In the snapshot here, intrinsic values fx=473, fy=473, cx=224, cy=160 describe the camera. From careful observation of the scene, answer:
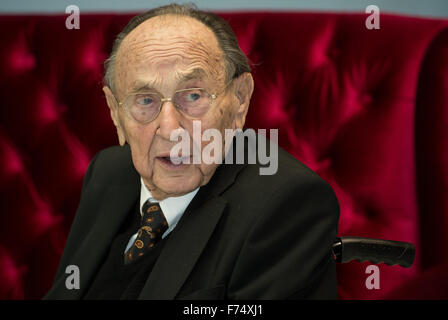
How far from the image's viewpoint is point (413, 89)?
117 centimetres

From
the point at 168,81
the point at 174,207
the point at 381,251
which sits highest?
the point at 168,81

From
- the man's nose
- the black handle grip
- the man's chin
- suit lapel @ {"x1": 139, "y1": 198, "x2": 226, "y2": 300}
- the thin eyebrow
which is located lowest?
the black handle grip

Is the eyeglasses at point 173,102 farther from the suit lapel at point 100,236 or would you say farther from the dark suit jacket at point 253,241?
the suit lapel at point 100,236

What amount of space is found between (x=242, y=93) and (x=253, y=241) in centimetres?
36

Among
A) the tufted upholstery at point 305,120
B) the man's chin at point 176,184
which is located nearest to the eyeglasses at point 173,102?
the man's chin at point 176,184

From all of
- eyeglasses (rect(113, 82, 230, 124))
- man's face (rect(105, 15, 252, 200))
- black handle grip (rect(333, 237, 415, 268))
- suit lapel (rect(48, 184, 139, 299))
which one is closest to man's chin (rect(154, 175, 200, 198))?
man's face (rect(105, 15, 252, 200))

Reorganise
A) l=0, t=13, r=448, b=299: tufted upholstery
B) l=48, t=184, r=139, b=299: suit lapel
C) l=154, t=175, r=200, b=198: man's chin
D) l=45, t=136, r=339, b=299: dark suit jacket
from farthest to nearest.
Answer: l=0, t=13, r=448, b=299: tufted upholstery, l=48, t=184, r=139, b=299: suit lapel, l=154, t=175, r=200, b=198: man's chin, l=45, t=136, r=339, b=299: dark suit jacket

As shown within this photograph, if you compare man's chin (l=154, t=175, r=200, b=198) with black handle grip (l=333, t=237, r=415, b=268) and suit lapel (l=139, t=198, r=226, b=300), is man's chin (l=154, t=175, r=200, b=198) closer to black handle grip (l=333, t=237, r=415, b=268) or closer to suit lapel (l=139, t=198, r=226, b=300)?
suit lapel (l=139, t=198, r=226, b=300)

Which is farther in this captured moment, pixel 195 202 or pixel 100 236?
pixel 100 236

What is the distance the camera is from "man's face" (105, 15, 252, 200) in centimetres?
90

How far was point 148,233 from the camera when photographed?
3.22ft

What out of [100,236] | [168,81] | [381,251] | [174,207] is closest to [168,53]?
[168,81]

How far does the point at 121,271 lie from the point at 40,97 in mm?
620

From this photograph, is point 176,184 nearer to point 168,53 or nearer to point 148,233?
point 148,233
